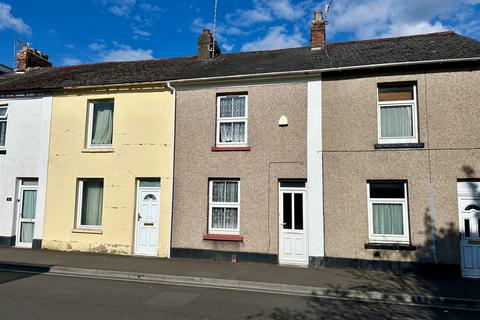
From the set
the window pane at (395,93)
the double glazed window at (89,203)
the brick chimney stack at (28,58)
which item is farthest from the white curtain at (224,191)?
the brick chimney stack at (28,58)

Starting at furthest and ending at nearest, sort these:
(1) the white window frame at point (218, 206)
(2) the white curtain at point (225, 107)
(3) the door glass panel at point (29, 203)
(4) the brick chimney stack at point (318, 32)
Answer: (4) the brick chimney stack at point (318, 32)
(3) the door glass panel at point (29, 203)
(2) the white curtain at point (225, 107)
(1) the white window frame at point (218, 206)

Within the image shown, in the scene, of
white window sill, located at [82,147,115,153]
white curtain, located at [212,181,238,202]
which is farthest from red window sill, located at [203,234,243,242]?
white window sill, located at [82,147,115,153]

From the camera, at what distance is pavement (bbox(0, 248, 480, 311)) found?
6.99 metres

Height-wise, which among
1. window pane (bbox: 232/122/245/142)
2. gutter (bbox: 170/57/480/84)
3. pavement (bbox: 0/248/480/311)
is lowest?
pavement (bbox: 0/248/480/311)

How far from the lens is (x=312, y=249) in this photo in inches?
374

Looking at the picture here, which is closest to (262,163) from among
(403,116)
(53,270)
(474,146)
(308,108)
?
(308,108)

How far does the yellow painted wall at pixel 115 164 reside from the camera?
1104cm

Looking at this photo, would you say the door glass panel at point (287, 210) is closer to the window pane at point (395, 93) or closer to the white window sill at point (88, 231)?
the window pane at point (395, 93)

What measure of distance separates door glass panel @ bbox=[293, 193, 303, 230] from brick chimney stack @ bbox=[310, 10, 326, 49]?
19.3ft

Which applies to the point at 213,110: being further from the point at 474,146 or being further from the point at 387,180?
the point at 474,146

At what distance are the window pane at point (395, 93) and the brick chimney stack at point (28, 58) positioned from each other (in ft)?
50.9

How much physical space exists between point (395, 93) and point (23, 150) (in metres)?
12.6

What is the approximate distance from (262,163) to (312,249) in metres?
2.83

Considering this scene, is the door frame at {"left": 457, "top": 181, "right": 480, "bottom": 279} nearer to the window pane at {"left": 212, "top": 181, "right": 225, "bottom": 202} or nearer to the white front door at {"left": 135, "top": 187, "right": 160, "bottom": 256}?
the window pane at {"left": 212, "top": 181, "right": 225, "bottom": 202}
